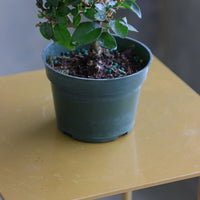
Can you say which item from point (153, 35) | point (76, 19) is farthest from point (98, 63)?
point (153, 35)

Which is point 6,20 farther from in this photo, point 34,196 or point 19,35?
point 34,196

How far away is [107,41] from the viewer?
0.78 m

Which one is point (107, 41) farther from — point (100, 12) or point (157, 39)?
point (157, 39)

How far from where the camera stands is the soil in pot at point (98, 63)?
2.88 feet

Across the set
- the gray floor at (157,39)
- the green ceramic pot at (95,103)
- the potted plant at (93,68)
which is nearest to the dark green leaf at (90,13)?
the potted plant at (93,68)

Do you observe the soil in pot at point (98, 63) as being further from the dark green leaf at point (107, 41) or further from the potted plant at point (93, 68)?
the dark green leaf at point (107, 41)

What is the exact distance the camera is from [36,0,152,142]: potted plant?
2.55 ft

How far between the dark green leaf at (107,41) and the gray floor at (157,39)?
34.5 inches

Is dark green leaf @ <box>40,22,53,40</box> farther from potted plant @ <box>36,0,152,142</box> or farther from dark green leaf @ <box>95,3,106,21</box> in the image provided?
dark green leaf @ <box>95,3,106,21</box>

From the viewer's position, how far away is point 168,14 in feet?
5.70

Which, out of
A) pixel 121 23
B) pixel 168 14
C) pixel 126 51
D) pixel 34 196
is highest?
pixel 121 23

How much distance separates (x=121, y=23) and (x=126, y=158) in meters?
0.29

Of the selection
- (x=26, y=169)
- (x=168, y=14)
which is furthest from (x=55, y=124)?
(x=168, y=14)

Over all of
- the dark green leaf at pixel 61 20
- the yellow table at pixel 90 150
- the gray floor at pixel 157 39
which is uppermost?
the dark green leaf at pixel 61 20
